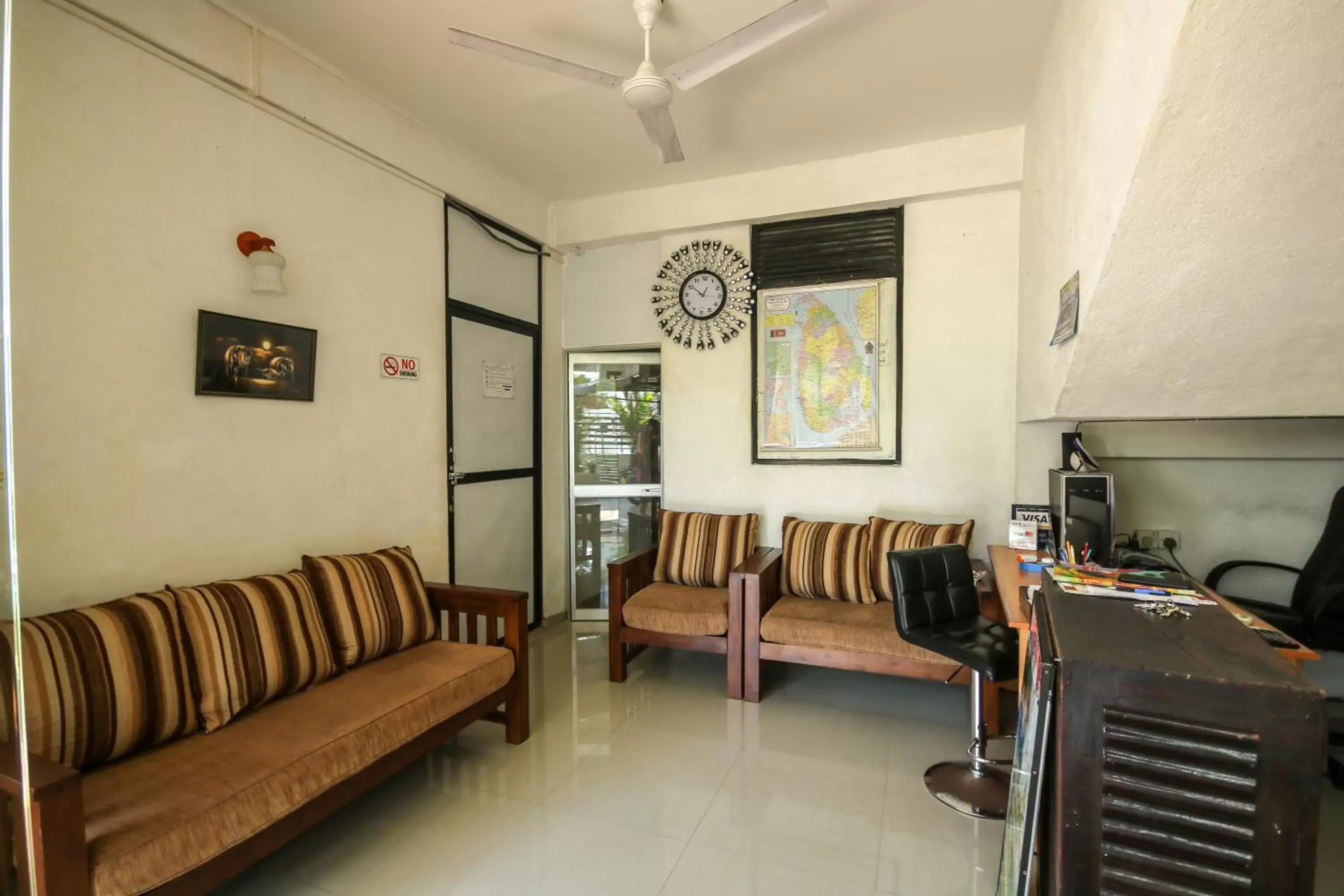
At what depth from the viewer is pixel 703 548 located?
371 cm

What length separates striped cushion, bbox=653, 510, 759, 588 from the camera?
3660mm

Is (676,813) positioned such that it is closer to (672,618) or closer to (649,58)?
(672,618)

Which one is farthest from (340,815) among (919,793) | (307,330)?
(919,793)

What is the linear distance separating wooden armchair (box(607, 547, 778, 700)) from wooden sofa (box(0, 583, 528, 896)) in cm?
79

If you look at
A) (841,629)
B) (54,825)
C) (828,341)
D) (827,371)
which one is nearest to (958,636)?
(841,629)

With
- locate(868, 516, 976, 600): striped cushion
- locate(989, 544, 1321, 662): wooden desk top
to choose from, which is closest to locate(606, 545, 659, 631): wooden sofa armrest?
locate(868, 516, 976, 600): striped cushion

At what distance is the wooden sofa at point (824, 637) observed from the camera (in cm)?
285

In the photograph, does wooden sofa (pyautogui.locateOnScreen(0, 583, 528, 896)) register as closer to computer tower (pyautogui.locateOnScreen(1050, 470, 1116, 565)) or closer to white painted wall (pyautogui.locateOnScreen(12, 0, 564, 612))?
white painted wall (pyautogui.locateOnScreen(12, 0, 564, 612))

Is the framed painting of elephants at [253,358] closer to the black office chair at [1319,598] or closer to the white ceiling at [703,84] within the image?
the white ceiling at [703,84]

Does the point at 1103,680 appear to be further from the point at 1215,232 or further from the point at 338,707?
the point at 338,707

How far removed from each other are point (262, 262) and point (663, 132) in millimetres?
1617

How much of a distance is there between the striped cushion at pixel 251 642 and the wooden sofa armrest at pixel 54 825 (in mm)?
632

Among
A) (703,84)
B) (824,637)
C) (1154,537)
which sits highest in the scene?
(703,84)

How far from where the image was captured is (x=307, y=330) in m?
2.66
